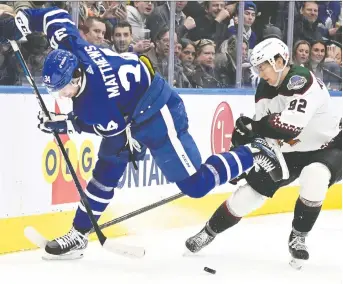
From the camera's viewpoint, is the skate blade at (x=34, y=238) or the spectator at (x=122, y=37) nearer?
the skate blade at (x=34, y=238)

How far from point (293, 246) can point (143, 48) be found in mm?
1569

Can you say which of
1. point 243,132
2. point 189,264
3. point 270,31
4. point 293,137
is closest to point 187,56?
point 270,31

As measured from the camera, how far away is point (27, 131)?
4.13m

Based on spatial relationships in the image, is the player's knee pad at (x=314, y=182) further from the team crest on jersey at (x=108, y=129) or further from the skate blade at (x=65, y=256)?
the skate blade at (x=65, y=256)

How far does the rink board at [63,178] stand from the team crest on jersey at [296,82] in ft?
3.71

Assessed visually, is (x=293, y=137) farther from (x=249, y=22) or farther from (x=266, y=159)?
(x=249, y=22)

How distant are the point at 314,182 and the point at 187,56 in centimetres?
167

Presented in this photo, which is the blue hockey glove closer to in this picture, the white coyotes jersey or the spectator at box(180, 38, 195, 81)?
the white coyotes jersey

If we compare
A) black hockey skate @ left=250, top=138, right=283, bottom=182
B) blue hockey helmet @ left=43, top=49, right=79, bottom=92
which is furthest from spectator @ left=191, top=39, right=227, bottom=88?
blue hockey helmet @ left=43, top=49, right=79, bottom=92

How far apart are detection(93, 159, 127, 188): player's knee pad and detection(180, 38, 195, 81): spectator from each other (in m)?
1.47

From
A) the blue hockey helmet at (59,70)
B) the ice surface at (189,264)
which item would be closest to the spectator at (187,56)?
the ice surface at (189,264)

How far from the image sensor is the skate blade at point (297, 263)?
12.9 feet

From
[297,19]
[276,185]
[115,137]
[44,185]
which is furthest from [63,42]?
[297,19]

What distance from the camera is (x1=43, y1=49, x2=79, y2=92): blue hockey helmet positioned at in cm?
344
